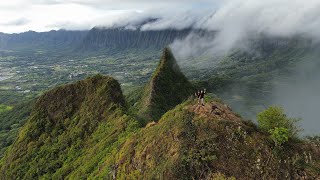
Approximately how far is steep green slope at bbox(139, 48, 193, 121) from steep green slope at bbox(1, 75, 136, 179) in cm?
2179

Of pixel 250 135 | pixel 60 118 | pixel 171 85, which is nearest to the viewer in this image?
pixel 250 135

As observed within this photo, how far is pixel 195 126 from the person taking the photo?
202 ft

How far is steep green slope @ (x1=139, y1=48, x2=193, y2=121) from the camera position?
146 m

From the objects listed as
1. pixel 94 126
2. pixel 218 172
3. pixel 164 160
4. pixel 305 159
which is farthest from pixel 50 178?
pixel 305 159

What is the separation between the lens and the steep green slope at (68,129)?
103688 millimetres

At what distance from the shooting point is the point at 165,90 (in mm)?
163000

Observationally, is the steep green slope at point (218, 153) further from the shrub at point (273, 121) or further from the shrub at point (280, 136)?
the shrub at point (273, 121)

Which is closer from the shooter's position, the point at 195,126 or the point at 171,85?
the point at 195,126

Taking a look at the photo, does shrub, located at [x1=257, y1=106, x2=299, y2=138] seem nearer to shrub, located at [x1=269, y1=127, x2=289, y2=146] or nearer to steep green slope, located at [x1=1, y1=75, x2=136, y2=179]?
shrub, located at [x1=269, y1=127, x2=289, y2=146]

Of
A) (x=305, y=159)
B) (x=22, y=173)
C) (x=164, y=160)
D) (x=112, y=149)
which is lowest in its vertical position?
(x=22, y=173)

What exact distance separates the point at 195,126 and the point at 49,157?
207 ft

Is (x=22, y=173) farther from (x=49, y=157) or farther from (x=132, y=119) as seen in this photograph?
(x=132, y=119)

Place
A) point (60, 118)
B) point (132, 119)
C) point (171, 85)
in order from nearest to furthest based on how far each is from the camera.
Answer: point (132, 119), point (60, 118), point (171, 85)

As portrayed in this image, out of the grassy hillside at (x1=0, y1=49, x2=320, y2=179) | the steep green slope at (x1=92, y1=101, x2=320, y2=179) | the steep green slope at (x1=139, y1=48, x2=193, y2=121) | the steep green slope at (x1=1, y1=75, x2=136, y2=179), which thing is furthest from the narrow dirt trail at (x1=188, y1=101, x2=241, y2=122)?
the steep green slope at (x1=139, y1=48, x2=193, y2=121)
